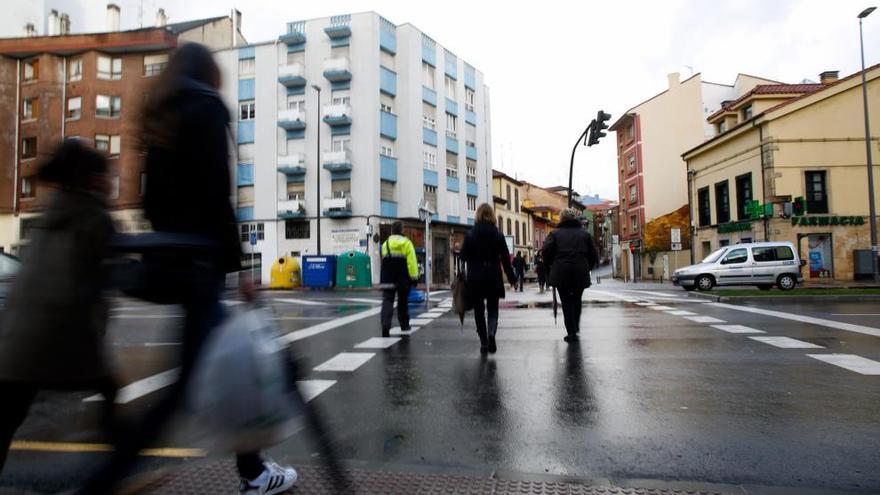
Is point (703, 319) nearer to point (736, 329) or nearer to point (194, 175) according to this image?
point (736, 329)

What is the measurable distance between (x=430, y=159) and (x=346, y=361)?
112 ft

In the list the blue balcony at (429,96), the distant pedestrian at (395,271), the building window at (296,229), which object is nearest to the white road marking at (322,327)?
the distant pedestrian at (395,271)

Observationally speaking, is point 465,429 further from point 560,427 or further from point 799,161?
point 799,161

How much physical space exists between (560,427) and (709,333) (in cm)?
536

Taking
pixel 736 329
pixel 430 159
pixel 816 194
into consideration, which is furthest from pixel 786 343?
pixel 430 159

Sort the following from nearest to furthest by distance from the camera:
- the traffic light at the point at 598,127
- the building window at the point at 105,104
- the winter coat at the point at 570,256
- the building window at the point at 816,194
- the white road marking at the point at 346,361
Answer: the white road marking at the point at 346,361 → the winter coat at the point at 570,256 → the traffic light at the point at 598,127 → the building window at the point at 816,194 → the building window at the point at 105,104

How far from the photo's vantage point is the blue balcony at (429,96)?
38562mm

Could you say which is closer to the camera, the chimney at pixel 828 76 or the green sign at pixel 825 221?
the green sign at pixel 825 221

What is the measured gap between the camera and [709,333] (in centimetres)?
786

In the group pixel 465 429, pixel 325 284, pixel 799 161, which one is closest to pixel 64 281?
pixel 465 429

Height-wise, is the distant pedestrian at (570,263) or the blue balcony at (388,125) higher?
the blue balcony at (388,125)

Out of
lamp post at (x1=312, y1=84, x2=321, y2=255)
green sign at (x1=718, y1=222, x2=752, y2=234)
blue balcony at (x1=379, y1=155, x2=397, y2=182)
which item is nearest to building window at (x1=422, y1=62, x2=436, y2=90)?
blue balcony at (x1=379, y1=155, x2=397, y2=182)

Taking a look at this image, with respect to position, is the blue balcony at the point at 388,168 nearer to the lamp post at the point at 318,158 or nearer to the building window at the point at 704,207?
the lamp post at the point at 318,158

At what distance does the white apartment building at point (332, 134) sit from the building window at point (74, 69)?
8.87 metres
